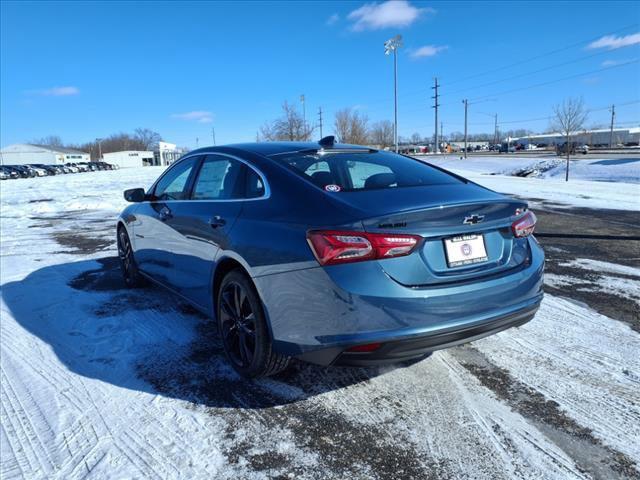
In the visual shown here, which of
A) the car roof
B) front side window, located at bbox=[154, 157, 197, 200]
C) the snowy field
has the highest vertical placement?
the car roof

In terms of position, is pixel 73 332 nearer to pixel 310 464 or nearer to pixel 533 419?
pixel 310 464

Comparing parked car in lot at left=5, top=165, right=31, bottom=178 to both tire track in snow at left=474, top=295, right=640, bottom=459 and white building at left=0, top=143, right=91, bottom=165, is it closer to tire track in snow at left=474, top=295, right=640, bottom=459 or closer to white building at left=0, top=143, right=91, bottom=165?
white building at left=0, top=143, right=91, bottom=165

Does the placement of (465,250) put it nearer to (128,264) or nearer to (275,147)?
(275,147)

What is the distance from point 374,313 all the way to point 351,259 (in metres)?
0.30

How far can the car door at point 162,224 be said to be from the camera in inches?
157

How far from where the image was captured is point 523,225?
280 centimetres

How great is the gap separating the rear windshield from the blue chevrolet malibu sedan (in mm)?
14

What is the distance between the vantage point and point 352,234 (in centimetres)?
232

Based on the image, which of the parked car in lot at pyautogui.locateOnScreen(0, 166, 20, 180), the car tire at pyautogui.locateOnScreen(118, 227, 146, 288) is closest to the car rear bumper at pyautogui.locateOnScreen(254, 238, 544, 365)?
the car tire at pyautogui.locateOnScreen(118, 227, 146, 288)

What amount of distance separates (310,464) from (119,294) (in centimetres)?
358

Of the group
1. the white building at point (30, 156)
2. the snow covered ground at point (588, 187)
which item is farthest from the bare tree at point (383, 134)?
the white building at point (30, 156)

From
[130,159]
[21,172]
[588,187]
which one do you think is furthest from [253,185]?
[130,159]

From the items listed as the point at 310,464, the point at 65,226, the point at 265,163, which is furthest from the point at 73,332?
the point at 65,226

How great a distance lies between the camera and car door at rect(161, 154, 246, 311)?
124 inches
